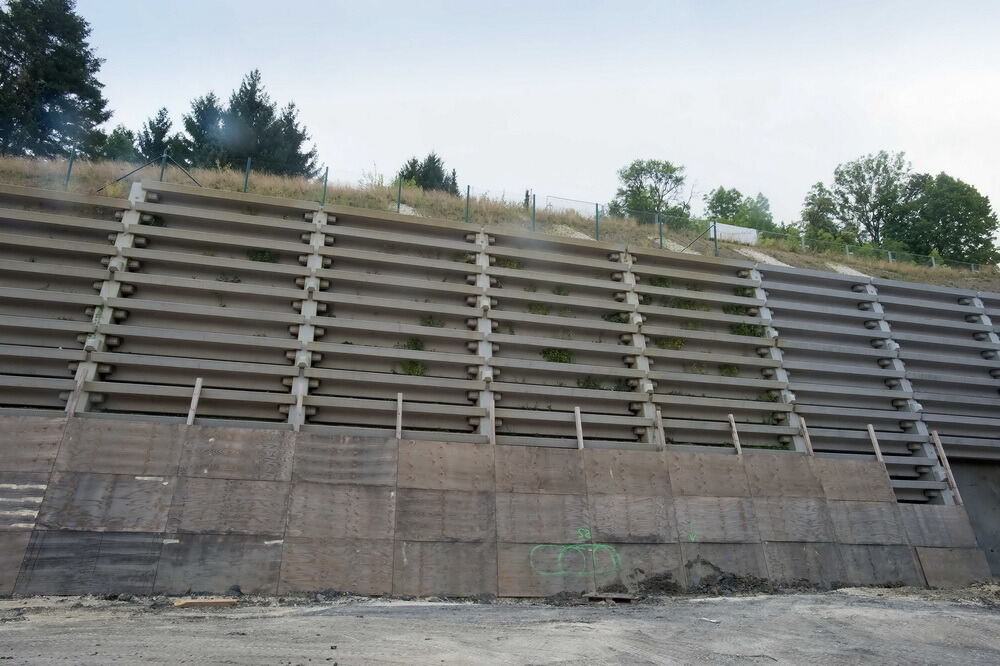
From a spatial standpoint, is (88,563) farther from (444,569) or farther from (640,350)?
(640,350)

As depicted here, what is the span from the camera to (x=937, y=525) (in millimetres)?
18750

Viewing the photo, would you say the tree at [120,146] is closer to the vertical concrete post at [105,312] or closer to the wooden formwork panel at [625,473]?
the vertical concrete post at [105,312]

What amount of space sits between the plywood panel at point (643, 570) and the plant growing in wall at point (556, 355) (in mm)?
5700

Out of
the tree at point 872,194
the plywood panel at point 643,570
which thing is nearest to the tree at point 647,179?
the tree at point 872,194

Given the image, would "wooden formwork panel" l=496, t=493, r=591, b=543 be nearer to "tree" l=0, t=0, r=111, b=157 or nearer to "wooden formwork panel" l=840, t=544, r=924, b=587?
"wooden formwork panel" l=840, t=544, r=924, b=587

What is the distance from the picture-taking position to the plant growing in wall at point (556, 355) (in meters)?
18.9

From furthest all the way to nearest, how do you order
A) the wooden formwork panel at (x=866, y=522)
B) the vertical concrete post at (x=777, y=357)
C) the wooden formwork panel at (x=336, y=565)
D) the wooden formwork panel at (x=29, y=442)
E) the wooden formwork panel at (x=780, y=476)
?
the vertical concrete post at (x=777, y=357)
the wooden formwork panel at (x=866, y=522)
the wooden formwork panel at (x=780, y=476)
the wooden formwork panel at (x=336, y=565)
the wooden formwork panel at (x=29, y=442)

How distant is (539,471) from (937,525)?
12.5 metres

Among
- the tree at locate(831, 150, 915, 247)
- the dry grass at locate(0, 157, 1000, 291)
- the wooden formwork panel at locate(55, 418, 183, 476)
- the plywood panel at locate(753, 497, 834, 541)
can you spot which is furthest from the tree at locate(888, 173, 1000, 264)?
the wooden formwork panel at locate(55, 418, 183, 476)

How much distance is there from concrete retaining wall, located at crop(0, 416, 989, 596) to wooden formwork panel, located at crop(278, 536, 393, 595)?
3 cm

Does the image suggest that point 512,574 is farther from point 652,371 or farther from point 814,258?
point 814,258

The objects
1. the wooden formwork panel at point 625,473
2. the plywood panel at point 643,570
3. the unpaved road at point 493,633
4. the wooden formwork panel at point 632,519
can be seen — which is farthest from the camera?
the wooden formwork panel at point 625,473

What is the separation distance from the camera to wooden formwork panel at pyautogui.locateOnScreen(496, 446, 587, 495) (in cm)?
1566

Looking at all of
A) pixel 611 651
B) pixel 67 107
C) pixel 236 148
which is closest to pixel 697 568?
pixel 611 651
